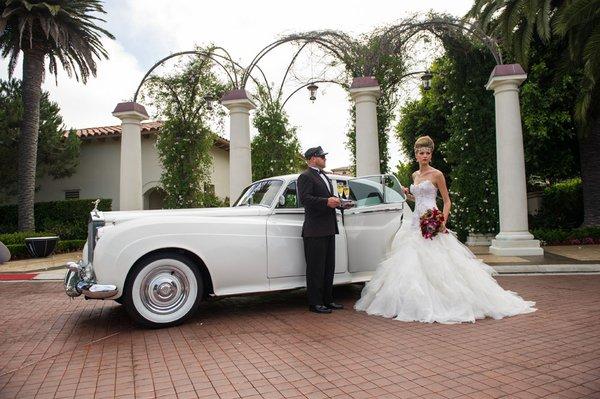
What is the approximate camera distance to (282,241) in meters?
5.13

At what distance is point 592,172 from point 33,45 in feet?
69.3

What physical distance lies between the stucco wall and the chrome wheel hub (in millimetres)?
17885

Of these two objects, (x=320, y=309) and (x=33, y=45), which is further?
(x=33, y=45)

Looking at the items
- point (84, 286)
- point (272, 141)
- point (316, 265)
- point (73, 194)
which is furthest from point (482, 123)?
point (73, 194)

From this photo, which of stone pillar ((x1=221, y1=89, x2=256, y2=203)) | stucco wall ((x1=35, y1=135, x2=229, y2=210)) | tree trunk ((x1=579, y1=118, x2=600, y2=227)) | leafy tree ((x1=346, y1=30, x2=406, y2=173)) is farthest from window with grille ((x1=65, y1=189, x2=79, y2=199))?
tree trunk ((x1=579, y1=118, x2=600, y2=227))

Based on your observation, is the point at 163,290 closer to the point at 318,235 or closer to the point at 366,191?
the point at 318,235

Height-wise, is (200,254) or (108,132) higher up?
(108,132)

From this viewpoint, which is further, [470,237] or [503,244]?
[470,237]

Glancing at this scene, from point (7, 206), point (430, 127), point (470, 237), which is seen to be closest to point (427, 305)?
point (470, 237)

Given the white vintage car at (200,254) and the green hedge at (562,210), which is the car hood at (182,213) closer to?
the white vintage car at (200,254)

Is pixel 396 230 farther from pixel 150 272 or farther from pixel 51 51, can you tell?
pixel 51 51

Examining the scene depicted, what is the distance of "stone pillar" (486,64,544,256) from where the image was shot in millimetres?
9906

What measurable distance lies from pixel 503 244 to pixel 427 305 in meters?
6.22

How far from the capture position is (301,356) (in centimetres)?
352
